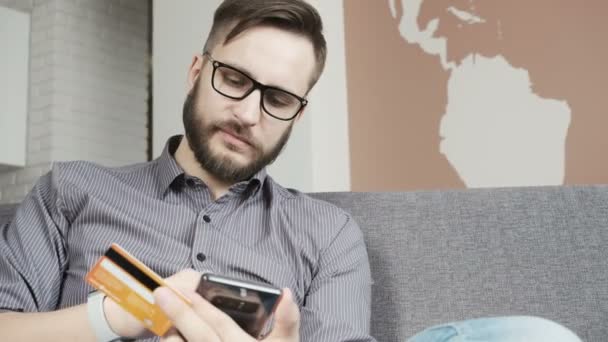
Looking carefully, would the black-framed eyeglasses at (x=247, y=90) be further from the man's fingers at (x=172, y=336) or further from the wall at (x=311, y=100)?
the wall at (x=311, y=100)

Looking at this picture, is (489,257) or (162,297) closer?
(162,297)

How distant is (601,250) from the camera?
1.20 meters

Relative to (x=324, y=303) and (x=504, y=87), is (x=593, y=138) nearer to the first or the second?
(x=504, y=87)

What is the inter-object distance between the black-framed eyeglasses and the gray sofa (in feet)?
0.88

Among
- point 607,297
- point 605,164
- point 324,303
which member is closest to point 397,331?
point 324,303

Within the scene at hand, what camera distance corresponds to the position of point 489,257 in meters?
1.21

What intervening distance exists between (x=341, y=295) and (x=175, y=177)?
13.9 inches

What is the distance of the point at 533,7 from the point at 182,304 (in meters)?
1.97

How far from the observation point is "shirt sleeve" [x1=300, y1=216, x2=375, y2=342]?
105 cm

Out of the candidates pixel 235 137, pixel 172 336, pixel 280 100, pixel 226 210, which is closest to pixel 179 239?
pixel 226 210

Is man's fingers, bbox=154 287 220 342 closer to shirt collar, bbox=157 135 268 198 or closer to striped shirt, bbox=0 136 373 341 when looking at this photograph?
striped shirt, bbox=0 136 373 341

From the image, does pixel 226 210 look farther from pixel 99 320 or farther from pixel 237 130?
pixel 99 320

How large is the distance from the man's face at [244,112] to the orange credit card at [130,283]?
524 mm

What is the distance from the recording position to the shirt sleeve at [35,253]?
3.26 feet
